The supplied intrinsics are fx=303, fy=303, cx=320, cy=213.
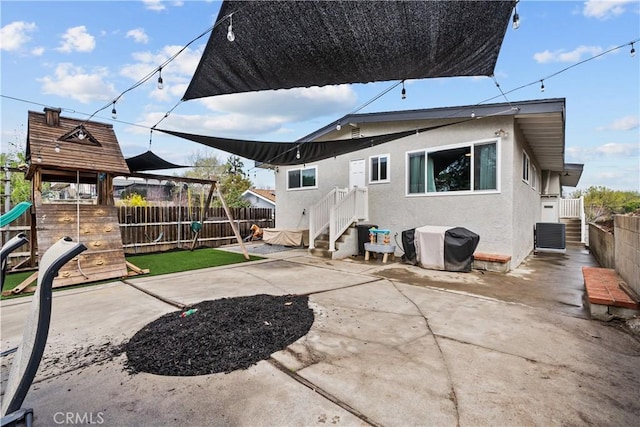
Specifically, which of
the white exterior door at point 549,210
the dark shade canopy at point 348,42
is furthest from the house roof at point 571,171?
the dark shade canopy at point 348,42

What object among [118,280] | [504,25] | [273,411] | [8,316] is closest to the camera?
[273,411]

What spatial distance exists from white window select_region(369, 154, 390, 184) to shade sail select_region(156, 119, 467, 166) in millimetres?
2034

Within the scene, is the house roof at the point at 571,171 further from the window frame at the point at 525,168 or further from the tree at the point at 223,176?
the tree at the point at 223,176

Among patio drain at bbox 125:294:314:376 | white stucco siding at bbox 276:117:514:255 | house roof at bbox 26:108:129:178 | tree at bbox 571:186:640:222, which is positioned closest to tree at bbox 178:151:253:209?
white stucco siding at bbox 276:117:514:255

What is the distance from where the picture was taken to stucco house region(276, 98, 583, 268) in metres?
6.60

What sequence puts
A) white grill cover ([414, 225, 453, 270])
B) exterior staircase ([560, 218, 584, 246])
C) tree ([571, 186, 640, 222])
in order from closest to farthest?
white grill cover ([414, 225, 453, 270])
exterior staircase ([560, 218, 584, 246])
tree ([571, 186, 640, 222])

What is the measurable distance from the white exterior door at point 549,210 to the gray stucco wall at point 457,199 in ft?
23.9

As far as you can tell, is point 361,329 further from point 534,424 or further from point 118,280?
point 118,280

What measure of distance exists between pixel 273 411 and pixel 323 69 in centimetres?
337

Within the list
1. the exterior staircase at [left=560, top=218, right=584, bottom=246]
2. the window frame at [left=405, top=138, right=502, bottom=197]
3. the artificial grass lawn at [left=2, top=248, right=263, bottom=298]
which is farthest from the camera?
the exterior staircase at [left=560, top=218, right=584, bottom=246]

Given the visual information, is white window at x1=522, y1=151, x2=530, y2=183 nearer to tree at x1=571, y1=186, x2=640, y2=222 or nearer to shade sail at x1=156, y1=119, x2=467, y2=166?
shade sail at x1=156, y1=119, x2=467, y2=166

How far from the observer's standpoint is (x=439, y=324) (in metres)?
3.38

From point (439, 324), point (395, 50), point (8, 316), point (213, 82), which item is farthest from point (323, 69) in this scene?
point (8, 316)

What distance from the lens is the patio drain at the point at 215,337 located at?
2.45 metres
